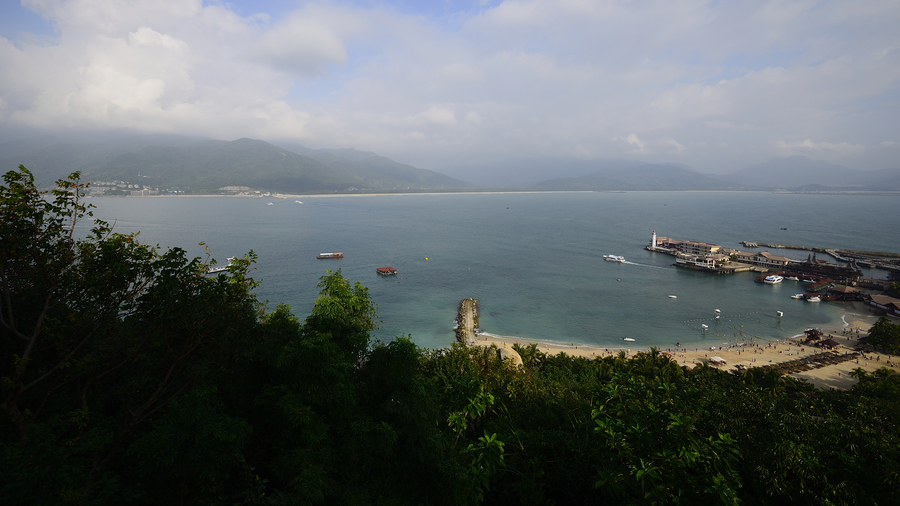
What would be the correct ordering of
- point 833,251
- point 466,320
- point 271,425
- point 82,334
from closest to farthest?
point 82,334
point 271,425
point 466,320
point 833,251

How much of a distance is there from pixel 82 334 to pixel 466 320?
2681cm

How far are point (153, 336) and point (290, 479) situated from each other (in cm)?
344

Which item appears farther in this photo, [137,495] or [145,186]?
[145,186]

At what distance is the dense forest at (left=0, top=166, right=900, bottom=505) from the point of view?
4.79 metres

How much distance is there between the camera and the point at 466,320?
31672 mm

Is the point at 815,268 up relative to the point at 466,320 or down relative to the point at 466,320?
up

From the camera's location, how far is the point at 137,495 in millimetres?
4977

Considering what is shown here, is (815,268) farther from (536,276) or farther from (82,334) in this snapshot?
(82,334)

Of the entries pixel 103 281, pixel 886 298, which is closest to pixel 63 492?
pixel 103 281

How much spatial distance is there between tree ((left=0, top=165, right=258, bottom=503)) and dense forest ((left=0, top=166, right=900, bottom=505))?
34 millimetres

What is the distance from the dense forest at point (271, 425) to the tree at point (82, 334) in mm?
Answer: 34

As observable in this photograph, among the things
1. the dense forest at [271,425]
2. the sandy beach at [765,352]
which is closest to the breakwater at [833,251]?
the sandy beach at [765,352]

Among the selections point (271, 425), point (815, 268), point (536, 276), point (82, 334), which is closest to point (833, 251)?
point (815, 268)

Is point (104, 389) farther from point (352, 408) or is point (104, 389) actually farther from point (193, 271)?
point (352, 408)
